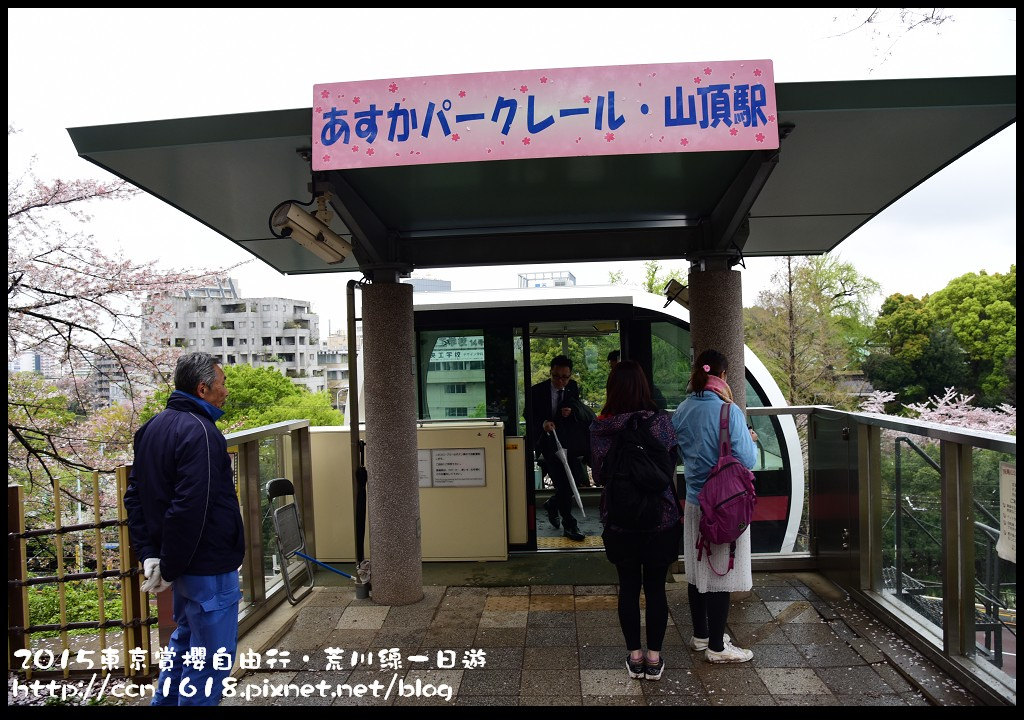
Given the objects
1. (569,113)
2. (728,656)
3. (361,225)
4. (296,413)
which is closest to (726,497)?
(728,656)

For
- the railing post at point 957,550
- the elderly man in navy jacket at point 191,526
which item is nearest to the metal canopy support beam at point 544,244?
the railing post at point 957,550

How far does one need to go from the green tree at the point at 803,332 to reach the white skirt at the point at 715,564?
19.9m

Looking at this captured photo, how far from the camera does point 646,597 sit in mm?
3701

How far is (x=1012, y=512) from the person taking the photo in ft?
10.3

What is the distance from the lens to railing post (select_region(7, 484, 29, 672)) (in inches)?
158

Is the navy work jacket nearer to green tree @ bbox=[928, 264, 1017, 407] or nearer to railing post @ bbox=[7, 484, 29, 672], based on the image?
railing post @ bbox=[7, 484, 29, 672]

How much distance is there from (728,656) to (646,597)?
68 centimetres

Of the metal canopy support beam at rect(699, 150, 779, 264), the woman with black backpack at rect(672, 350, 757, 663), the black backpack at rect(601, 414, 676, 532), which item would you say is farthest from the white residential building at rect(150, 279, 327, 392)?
the black backpack at rect(601, 414, 676, 532)

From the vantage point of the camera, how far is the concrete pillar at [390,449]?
16.7 feet

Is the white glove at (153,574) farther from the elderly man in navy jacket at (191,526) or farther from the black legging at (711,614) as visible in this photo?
the black legging at (711,614)

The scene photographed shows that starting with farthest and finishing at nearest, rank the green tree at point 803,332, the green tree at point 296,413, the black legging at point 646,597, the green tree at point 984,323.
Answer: the green tree at point 984,323 < the green tree at point 803,332 < the green tree at point 296,413 < the black legging at point 646,597

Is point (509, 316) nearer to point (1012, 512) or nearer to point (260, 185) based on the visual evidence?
point (260, 185)

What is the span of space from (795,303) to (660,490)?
72.0 feet
